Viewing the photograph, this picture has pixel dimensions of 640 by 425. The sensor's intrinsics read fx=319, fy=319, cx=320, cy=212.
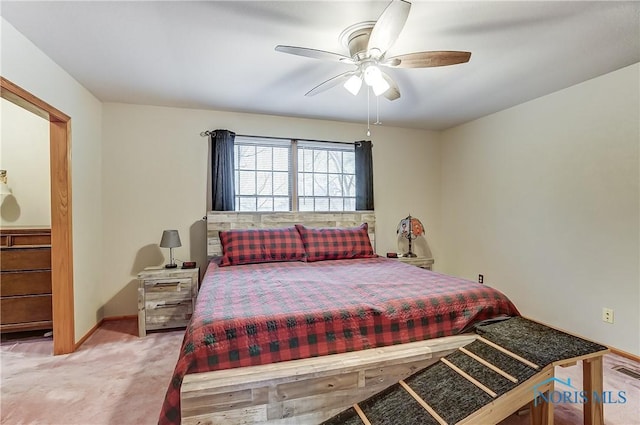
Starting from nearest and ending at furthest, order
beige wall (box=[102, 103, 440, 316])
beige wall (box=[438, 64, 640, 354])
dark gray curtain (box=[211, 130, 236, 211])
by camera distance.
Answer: beige wall (box=[438, 64, 640, 354]) → beige wall (box=[102, 103, 440, 316]) → dark gray curtain (box=[211, 130, 236, 211])

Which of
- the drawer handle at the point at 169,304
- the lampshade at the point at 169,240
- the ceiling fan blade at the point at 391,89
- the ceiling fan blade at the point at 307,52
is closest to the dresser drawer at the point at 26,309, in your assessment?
the drawer handle at the point at 169,304

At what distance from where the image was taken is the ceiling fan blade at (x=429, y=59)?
73.7 inches

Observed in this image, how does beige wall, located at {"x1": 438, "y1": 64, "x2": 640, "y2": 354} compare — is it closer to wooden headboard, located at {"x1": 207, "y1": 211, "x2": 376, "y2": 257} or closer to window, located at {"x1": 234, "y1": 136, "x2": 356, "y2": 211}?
wooden headboard, located at {"x1": 207, "y1": 211, "x2": 376, "y2": 257}

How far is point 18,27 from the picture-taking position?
203cm

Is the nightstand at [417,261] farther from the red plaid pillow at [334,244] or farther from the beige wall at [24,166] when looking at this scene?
the beige wall at [24,166]

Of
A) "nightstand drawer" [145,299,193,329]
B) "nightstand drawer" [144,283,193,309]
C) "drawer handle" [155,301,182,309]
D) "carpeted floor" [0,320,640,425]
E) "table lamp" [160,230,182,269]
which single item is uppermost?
"table lamp" [160,230,182,269]

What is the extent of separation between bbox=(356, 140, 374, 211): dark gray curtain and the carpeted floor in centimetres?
255

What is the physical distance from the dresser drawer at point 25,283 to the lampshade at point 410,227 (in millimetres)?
3884

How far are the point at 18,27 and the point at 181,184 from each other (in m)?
1.89

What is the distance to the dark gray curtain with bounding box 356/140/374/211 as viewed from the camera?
4.22 meters

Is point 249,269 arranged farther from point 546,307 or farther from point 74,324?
point 546,307

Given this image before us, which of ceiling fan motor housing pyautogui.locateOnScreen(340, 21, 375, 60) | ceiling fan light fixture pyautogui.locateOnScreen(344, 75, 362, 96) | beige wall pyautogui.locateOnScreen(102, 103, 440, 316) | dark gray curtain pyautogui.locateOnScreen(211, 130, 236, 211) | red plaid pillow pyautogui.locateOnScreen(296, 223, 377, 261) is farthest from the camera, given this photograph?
dark gray curtain pyautogui.locateOnScreen(211, 130, 236, 211)

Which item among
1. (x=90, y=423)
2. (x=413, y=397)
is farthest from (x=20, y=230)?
(x=413, y=397)

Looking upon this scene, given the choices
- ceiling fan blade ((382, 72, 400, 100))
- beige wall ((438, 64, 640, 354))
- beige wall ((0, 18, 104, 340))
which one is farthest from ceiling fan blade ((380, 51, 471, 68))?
beige wall ((0, 18, 104, 340))
